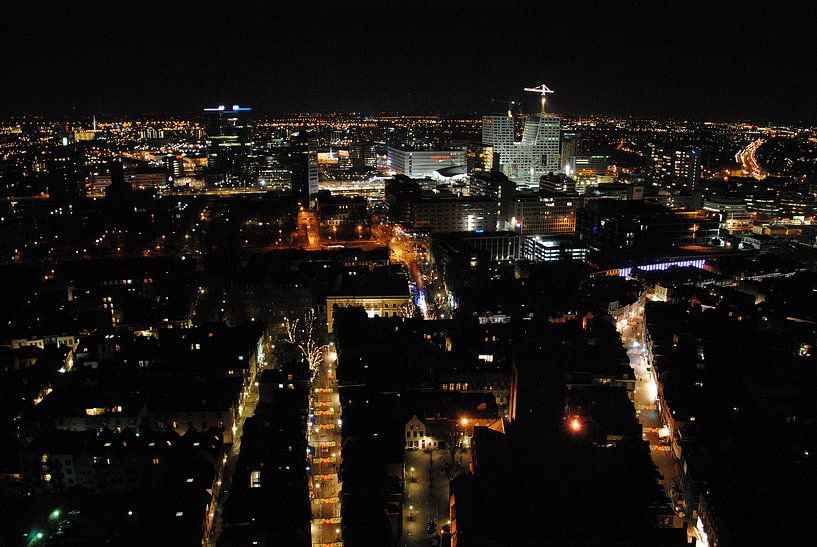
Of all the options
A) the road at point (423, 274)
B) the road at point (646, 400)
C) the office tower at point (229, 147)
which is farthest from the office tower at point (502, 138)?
the road at point (646, 400)

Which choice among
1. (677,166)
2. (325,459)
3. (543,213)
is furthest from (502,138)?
(325,459)

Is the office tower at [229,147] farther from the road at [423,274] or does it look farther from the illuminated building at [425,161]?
the road at [423,274]

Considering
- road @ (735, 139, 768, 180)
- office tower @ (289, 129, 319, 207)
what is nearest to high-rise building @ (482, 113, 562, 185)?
office tower @ (289, 129, 319, 207)

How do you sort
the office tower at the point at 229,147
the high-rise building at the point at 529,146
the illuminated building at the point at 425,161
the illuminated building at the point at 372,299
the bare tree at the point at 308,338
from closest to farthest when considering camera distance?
the bare tree at the point at 308,338, the illuminated building at the point at 372,299, the high-rise building at the point at 529,146, the office tower at the point at 229,147, the illuminated building at the point at 425,161

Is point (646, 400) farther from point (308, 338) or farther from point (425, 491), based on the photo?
point (308, 338)

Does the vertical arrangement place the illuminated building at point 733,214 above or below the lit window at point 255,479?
above

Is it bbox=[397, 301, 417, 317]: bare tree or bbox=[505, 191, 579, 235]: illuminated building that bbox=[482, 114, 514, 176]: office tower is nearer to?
bbox=[505, 191, 579, 235]: illuminated building
